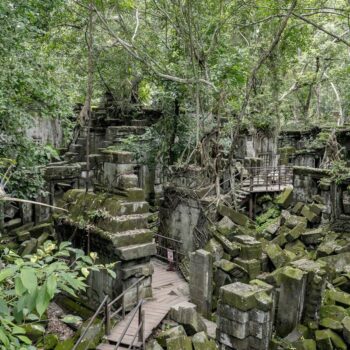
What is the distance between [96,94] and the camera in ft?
80.2

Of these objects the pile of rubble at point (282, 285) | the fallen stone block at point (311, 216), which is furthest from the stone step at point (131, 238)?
the fallen stone block at point (311, 216)

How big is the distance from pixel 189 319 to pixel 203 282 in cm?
144

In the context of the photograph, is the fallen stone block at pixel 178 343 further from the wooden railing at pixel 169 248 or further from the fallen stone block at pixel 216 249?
the wooden railing at pixel 169 248

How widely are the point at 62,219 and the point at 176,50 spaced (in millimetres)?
8529

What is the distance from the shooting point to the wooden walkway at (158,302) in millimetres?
7012

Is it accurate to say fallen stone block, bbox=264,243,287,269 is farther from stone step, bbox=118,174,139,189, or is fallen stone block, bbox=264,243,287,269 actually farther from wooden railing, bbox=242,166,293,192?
wooden railing, bbox=242,166,293,192

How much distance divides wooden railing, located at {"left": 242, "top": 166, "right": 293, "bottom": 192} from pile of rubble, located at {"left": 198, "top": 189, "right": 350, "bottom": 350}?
3.61m

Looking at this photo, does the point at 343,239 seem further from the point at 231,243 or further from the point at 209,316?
the point at 209,316

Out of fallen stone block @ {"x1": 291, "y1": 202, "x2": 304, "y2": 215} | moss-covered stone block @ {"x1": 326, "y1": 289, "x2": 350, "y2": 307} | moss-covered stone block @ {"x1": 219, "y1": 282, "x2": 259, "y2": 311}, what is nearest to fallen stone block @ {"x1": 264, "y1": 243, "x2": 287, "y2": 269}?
moss-covered stone block @ {"x1": 326, "y1": 289, "x2": 350, "y2": 307}

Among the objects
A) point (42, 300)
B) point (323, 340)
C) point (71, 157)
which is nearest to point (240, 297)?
point (323, 340)

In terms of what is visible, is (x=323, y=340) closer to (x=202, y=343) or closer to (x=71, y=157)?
(x=202, y=343)

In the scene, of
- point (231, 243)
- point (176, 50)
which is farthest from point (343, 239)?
point (176, 50)

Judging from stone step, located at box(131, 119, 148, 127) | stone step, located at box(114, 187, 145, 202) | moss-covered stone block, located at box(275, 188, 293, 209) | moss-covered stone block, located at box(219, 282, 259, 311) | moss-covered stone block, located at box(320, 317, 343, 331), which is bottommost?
moss-covered stone block, located at box(320, 317, 343, 331)

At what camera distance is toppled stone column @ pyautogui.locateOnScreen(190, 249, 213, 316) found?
28.1 ft
